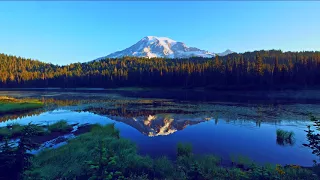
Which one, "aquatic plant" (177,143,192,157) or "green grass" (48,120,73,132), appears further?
"green grass" (48,120,73,132)

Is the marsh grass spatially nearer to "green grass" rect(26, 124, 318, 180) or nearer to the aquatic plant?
"green grass" rect(26, 124, 318, 180)

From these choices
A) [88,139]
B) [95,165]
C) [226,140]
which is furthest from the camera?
[226,140]

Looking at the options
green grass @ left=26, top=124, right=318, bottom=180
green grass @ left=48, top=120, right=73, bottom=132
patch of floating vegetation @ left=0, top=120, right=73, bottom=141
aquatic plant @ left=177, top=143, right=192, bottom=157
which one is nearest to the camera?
green grass @ left=26, top=124, right=318, bottom=180

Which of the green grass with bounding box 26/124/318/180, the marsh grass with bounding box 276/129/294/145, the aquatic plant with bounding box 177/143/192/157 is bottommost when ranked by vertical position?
the marsh grass with bounding box 276/129/294/145

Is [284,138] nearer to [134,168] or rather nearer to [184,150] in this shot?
[184,150]

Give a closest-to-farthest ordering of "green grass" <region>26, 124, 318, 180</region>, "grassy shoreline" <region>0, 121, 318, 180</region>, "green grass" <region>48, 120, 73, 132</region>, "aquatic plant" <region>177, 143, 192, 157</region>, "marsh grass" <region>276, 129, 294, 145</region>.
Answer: "grassy shoreline" <region>0, 121, 318, 180</region>
"green grass" <region>26, 124, 318, 180</region>
"aquatic plant" <region>177, 143, 192, 157</region>
"marsh grass" <region>276, 129, 294, 145</region>
"green grass" <region>48, 120, 73, 132</region>

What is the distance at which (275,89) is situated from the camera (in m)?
102

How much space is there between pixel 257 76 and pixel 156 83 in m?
71.6

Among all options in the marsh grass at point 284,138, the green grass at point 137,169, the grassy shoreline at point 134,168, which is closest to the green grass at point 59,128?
the green grass at point 137,169

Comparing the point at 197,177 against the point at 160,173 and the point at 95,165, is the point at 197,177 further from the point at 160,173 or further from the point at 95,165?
the point at 95,165

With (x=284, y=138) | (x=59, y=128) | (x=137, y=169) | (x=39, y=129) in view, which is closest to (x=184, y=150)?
(x=137, y=169)

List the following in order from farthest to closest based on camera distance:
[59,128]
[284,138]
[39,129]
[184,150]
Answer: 1. [59,128]
2. [39,129]
3. [284,138]
4. [184,150]

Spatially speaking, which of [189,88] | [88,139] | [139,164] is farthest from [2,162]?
[189,88]

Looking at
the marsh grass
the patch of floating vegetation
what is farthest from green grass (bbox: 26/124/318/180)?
the patch of floating vegetation
